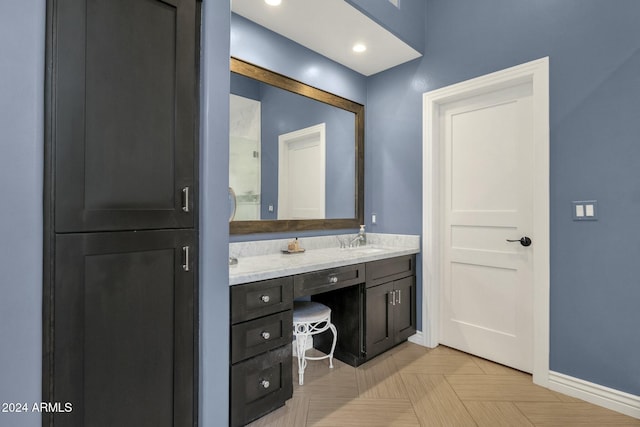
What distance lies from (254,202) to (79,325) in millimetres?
1463

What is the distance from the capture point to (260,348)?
5.95 feet

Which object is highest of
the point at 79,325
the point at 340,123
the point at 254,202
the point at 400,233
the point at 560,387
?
the point at 340,123

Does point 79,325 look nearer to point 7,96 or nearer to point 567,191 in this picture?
point 7,96

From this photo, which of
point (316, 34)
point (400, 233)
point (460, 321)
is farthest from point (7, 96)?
point (460, 321)

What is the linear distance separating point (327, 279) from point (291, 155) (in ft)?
3.74

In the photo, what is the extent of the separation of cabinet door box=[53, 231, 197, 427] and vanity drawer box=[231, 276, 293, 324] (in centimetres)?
27

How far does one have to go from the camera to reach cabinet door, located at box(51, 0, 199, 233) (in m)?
1.16

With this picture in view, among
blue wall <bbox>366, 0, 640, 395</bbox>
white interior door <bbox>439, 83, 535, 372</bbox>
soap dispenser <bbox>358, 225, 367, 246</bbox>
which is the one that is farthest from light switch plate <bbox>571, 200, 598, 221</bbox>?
soap dispenser <bbox>358, 225, 367, 246</bbox>

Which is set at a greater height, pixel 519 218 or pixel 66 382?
pixel 519 218

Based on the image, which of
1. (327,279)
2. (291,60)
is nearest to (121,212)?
(327,279)

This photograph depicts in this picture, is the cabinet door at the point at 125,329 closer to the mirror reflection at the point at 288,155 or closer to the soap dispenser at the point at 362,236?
the mirror reflection at the point at 288,155

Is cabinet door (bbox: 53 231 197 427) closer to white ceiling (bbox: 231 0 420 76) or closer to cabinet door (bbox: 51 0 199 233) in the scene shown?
cabinet door (bbox: 51 0 199 233)

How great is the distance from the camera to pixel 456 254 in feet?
9.46

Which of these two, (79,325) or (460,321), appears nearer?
(79,325)
